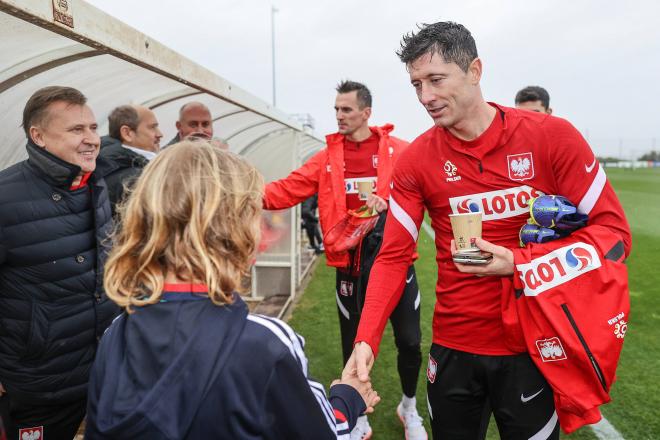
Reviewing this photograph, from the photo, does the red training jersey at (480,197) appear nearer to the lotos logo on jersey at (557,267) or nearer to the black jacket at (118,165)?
the lotos logo on jersey at (557,267)

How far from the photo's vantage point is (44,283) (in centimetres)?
225

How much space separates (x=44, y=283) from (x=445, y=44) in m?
2.09

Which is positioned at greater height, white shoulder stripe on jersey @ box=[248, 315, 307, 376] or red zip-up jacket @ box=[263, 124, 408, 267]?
red zip-up jacket @ box=[263, 124, 408, 267]

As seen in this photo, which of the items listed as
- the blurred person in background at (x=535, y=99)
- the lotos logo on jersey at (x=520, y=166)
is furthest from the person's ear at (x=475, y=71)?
the blurred person in background at (x=535, y=99)

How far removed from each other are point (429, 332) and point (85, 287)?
13.6 ft

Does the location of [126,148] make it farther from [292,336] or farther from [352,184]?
[292,336]

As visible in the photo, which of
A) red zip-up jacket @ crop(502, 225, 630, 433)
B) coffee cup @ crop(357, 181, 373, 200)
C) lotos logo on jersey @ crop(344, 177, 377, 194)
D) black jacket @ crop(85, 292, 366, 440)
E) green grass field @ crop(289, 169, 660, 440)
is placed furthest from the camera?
lotos logo on jersey @ crop(344, 177, 377, 194)

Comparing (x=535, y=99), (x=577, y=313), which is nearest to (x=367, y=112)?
(x=535, y=99)

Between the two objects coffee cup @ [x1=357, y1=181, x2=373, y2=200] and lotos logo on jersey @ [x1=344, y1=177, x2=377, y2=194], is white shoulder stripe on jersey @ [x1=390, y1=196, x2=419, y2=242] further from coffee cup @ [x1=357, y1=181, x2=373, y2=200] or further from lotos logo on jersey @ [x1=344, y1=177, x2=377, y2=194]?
lotos logo on jersey @ [x1=344, y1=177, x2=377, y2=194]

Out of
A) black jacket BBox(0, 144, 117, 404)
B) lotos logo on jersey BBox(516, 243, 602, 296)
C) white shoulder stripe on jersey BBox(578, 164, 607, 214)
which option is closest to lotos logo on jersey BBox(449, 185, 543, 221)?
white shoulder stripe on jersey BBox(578, 164, 607, 214)

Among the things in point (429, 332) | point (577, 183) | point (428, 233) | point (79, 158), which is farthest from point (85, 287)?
point (428, 233)

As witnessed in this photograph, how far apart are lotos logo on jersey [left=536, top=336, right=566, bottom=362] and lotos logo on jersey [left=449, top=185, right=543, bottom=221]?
0.52 m

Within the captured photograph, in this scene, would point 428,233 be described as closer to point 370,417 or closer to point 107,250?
point 370,417

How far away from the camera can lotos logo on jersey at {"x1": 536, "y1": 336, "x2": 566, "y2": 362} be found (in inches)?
70.3
